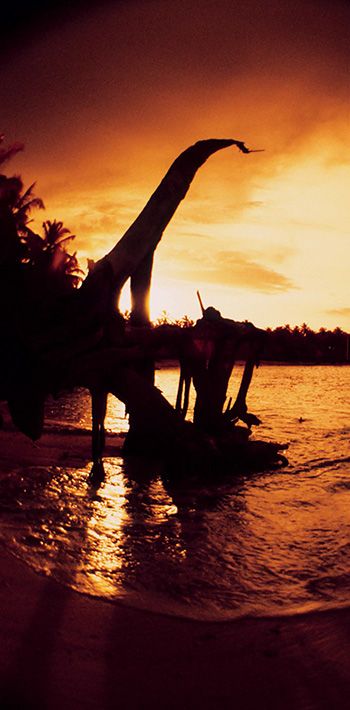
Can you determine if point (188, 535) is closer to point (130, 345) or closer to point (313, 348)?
point (130, 345)

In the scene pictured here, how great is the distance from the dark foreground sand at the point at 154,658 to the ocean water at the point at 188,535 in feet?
0.82

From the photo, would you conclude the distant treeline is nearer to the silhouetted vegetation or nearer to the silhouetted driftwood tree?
the silhouetted vegetation

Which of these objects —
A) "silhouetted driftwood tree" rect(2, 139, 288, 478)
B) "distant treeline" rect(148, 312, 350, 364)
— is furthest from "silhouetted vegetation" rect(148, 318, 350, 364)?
"silhouetted driftwood tree" rect(2, 139, 288, 478)

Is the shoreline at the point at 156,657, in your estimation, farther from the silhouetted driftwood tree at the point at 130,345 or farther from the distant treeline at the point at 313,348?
the distant treeline at the point at 313,348

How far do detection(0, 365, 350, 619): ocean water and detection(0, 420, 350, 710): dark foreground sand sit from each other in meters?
0.25

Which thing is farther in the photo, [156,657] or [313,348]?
[313,348]

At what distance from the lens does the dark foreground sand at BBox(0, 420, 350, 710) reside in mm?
2336

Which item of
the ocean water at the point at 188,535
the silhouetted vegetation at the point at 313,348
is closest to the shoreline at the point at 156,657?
the ocean water at the point at 188,535

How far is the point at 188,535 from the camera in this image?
482 centimetres

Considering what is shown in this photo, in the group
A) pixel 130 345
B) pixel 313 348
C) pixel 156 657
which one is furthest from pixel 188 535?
pixel 313 348

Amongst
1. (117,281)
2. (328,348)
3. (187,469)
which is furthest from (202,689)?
(328,348)

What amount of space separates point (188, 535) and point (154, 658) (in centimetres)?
217

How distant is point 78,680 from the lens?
242 cm

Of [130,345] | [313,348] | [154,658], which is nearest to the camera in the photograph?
[154,658]
